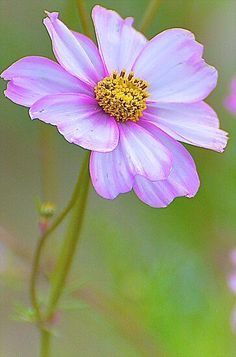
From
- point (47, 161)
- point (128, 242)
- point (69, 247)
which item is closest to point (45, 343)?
point (69, 247)

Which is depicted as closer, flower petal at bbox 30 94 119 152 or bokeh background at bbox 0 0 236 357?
flower petal at bbox 30 94 119 152

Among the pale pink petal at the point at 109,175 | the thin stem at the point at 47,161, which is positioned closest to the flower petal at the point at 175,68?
Answer: the pale pink petal at the point at 109,175

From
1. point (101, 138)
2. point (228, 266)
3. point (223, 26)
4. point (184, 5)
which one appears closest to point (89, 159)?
point (101, 138)

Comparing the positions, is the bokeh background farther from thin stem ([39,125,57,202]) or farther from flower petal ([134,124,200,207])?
flower petal ([134,124,200,207])

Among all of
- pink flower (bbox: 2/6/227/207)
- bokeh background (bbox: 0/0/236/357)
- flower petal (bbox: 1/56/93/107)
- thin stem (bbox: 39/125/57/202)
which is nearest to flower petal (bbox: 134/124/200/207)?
pink flower (bbox: 2/6/227/207)

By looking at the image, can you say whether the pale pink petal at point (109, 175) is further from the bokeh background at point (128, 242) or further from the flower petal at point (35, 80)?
the bokeh background at point (128, 242)

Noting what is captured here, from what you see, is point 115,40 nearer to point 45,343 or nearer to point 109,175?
point 109,175

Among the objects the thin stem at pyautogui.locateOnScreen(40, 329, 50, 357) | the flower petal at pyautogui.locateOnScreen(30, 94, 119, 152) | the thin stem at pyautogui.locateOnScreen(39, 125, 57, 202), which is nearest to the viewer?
the flower petal at pyautogui.locateOnScreen(30, 94, 119, 152)
